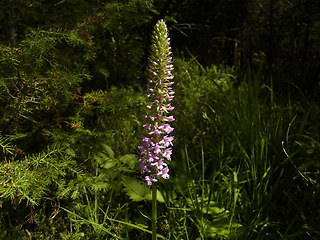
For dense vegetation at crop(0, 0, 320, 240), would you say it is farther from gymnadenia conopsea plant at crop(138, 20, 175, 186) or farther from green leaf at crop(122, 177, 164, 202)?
gymnadenia conopsea plant at crop(138, 20, 175, 186)

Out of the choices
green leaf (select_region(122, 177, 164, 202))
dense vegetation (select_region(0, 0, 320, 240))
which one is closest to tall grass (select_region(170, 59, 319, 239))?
dense vegetation (select_region(0, 0, 320, 240))

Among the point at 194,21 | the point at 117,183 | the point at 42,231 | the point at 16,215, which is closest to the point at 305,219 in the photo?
the point at 117,183

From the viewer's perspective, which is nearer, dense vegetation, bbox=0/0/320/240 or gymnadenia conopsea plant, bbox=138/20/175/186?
gymnadenia conopsea plant, bbox=138/20/175/186

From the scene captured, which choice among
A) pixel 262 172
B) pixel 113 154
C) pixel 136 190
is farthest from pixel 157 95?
pixel 262 172

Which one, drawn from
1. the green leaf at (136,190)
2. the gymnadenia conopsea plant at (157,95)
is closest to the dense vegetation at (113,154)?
the green leaf at (136,190)

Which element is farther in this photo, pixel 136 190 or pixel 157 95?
pixel 136 190

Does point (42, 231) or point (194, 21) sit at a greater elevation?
point (194, 21)

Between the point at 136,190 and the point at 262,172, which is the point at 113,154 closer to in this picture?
the point at 136,190

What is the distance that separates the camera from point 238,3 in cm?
674

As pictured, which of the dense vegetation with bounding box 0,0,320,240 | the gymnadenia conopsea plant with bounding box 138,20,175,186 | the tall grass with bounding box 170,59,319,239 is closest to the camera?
the gymnadenia conopsea plant with bounding box 138,20,175,186

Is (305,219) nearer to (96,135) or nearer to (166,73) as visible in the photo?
(166,73)

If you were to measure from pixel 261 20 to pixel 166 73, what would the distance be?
240 inches

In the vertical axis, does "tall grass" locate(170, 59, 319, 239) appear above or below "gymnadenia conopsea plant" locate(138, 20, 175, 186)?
below

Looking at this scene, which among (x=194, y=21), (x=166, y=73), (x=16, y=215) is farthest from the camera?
(x=194, y=21)
